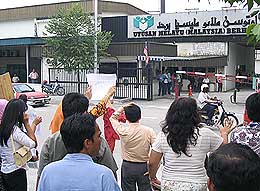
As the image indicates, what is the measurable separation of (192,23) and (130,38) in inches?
176

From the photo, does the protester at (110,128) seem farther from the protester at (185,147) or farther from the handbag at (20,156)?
the protester at (185,147)

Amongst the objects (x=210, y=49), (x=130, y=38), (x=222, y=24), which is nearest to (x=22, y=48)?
(x=130, y=38)

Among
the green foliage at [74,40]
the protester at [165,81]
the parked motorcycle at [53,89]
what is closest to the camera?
the green foliage at [74,40]

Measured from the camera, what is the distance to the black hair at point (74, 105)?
381 cm

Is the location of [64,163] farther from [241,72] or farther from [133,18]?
[241,72]

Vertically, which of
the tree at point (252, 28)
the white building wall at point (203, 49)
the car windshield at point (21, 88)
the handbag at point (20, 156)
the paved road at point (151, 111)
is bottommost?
the paved road at point (151, 111)

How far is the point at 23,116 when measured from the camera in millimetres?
4520

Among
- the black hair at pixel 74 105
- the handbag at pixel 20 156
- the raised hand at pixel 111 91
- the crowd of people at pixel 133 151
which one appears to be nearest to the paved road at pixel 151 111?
the crowd of people at pixel 133 151

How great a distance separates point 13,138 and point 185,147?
1.79 meters

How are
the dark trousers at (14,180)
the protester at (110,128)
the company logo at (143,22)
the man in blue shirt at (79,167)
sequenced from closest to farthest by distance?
the man in blue shirt at (79,167), the dark trousers at (14,180), the protester at (110,128), the company logo at (143,22)

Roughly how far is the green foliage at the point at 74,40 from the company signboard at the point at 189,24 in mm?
3446

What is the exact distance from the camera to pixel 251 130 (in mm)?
3584

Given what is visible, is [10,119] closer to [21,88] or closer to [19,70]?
A: [21,88]

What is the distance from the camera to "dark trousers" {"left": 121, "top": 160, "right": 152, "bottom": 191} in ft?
16.1
